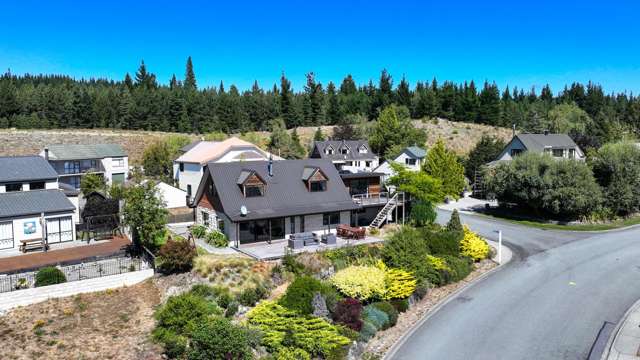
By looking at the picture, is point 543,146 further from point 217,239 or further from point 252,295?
point 252,295

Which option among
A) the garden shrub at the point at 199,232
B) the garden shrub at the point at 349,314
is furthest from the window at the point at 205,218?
the garden shrub at the point at 349,314

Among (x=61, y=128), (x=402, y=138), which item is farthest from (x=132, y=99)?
(x=402, y=138)

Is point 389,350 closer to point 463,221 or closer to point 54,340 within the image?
point 54,340

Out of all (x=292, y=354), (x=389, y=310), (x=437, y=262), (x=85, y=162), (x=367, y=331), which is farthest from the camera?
(x=85, y=162)

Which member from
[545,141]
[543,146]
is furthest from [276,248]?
[545,141]

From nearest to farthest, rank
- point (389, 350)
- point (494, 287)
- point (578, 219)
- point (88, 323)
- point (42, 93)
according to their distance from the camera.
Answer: point (389, 350)
point (88, 323)
point (494, 287)
point (578, 219)
point (42, 93)

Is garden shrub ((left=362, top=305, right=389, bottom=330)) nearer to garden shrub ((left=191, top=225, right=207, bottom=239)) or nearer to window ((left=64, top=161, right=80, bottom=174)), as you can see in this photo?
garden shrub ((left=191, top=225, right=207, bottom=239))
